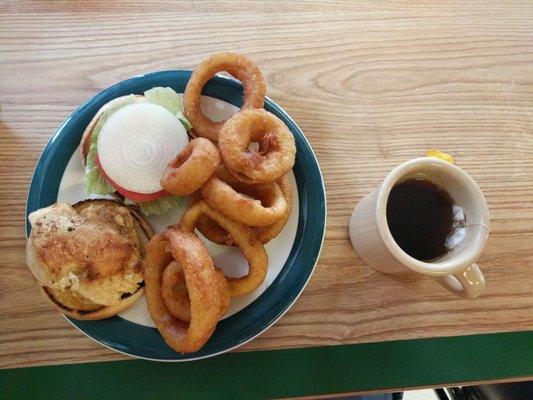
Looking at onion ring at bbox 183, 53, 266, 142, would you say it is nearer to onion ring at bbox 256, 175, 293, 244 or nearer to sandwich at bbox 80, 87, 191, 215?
sandwich at bbox 80, 87, 191, 215

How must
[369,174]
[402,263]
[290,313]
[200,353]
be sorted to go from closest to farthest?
[402,263] → [200,353] → [290,313] → [369,174]

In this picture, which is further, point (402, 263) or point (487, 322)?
point (487, 322)

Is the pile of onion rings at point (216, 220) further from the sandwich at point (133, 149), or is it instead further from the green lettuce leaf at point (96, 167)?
the green lettuce leaf at point (96, 167)

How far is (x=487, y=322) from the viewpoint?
118 centimetres

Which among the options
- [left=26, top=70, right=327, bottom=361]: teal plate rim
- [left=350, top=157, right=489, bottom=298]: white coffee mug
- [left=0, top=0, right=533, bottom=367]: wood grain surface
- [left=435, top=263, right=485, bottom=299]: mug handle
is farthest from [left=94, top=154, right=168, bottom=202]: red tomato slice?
[left=435, top=263, right=485, bottom=299]: mug handle

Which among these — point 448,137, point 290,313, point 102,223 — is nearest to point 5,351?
point 102,223

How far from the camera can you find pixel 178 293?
1.06m

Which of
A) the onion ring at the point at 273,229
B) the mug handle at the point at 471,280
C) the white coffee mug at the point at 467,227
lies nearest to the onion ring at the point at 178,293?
the onion ring at the point at 273,229

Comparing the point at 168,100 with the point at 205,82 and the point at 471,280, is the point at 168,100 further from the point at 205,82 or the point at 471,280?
the point at 471,280

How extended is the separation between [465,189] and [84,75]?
982 mm

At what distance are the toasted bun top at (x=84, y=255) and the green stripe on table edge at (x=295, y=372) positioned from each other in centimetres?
18

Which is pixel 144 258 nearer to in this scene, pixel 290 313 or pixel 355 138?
pixel 290 313

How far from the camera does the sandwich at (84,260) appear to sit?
101cm

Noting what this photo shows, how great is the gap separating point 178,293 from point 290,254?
0.90 ft
